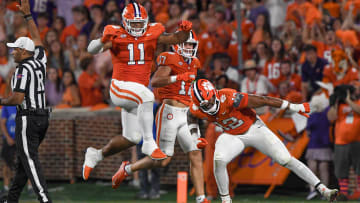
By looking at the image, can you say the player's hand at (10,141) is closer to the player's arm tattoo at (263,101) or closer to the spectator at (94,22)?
the spectator at (94,22)

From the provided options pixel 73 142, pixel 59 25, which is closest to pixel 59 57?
pixel 59 25

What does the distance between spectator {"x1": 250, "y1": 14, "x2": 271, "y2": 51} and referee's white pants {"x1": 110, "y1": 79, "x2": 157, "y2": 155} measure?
5269 mm

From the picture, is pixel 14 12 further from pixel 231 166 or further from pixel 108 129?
pixel 231 166

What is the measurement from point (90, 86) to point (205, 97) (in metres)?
5.40

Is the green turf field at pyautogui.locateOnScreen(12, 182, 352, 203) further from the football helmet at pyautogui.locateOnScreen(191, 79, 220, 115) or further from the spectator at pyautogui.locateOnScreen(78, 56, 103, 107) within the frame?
the football helmet at pyautogui.locateOnScreen(191, 79, 220, 115)

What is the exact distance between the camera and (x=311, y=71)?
1226 cm

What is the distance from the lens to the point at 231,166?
12117 millimetres

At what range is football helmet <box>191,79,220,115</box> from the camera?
27.9 ft

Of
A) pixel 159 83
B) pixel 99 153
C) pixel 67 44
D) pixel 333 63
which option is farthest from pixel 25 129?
pixel 67 44

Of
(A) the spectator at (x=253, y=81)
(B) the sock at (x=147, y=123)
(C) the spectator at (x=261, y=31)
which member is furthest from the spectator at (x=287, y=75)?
(B) the sock at (x=147, y=123)

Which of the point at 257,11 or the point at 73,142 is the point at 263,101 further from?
the point at 257,11

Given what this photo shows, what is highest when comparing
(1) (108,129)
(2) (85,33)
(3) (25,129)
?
(2) (85,33)

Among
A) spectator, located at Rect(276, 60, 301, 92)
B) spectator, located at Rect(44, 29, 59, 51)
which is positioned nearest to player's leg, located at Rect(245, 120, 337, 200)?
spectator, located at Rect(276, 60, 301, 92)

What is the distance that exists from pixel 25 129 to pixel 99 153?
1.10 metres
